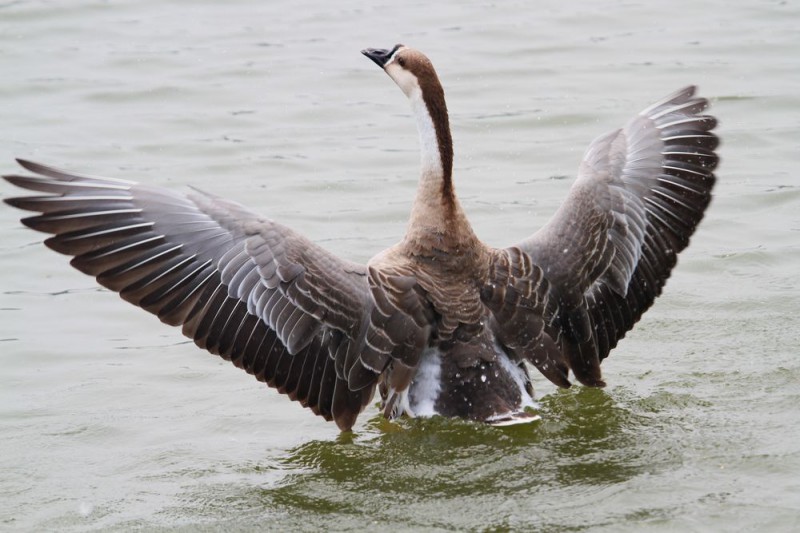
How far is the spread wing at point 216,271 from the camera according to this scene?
634 cm

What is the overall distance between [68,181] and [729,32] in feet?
34.2

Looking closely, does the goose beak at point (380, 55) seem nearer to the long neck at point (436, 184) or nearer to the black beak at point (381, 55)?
the black beak at point (381, 55)

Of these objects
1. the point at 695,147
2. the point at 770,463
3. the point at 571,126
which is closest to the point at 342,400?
the point at 770,463

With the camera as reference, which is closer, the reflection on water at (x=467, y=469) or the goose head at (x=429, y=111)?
the reflection on water at (x=467, y=469)

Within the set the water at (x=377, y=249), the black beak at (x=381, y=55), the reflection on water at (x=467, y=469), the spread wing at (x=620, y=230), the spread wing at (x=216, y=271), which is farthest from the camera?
the black beak at (x=381, y=55)

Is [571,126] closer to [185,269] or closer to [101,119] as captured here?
[101,119]

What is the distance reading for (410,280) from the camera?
6773 millimetres

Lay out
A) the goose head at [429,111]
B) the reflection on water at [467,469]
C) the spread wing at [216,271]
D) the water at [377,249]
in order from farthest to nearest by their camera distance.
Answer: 1. the goose head at [429,111]
2. the spread wing at [216,271]
3. the water at [377,249]
4. the reflection on water at [467,469]

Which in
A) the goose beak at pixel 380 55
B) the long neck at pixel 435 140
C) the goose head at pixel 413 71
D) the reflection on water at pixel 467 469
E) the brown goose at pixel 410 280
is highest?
the goose beak at pixel 380 55

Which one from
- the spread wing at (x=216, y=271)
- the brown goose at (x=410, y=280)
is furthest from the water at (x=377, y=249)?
the spread wing at (x=216, y=271)

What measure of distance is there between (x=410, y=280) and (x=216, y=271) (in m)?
1.09

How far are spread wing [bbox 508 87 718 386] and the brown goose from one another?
0.01 meters

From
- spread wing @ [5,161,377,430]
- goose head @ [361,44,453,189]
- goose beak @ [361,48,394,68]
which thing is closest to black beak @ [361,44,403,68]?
goose beak @ [361,48,394,68]

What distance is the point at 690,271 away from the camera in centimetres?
939
